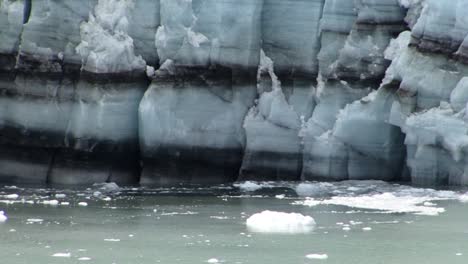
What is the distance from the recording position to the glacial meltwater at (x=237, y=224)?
9.07 meters

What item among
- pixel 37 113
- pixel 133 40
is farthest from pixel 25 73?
pixel 133 40

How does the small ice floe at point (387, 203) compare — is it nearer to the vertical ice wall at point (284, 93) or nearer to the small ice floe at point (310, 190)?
the small ice floe at point (310, 190)

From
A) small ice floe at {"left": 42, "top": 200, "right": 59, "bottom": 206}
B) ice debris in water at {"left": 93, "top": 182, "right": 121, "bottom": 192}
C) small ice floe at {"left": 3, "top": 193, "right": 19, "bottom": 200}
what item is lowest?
small ice floe at {"left": 3, "top": 193, "right": 19, "bottom": 200}

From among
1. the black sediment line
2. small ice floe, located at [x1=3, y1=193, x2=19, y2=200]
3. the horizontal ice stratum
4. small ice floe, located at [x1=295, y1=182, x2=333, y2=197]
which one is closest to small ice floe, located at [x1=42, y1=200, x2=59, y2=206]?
small ice floe, located at [x1=3, y1=193, x2=19, y2=200]

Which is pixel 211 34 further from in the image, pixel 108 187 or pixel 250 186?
pixel 108 187

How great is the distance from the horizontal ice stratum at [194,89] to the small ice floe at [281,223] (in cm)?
441

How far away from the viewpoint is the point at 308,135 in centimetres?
1530

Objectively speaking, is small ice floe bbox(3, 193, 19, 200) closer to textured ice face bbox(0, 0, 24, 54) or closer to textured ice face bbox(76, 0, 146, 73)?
textured ice face bbox(76, 0, 146, 73)

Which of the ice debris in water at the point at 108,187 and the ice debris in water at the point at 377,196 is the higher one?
A: the ice debris in water at the point at 377,196

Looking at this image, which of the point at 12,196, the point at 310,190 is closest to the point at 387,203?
the point at 310,190

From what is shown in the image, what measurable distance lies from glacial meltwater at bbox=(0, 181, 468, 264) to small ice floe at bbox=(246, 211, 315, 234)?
0.04ft

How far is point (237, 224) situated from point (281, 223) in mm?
660

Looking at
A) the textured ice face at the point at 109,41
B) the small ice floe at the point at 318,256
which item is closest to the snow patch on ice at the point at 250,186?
the textured ice face at the point at 109,41

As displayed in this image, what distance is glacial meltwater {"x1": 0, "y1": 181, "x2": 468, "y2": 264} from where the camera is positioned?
9.07 metres
